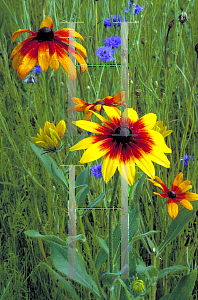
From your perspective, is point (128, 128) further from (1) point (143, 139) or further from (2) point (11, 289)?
(2) point (11, 289)

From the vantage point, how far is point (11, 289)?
0.62m

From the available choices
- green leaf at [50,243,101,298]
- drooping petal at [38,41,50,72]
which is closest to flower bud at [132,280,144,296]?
green leaf at [50,243,101,298]

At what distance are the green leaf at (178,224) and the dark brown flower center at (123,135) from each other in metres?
0.24

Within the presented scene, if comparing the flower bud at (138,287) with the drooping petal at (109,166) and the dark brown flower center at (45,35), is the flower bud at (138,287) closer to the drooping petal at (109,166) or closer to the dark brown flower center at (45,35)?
the drooping petal at (109,166)

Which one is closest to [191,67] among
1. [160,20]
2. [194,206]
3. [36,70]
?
[160,20]

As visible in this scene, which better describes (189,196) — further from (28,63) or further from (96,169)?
(28,63)

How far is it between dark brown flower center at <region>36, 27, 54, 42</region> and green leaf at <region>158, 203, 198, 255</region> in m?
0.35

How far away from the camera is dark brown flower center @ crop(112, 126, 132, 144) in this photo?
336 millimetres

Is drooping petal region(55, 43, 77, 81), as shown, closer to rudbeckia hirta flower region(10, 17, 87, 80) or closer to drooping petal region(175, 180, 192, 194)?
rudbeckia hirta flower region(10, 17, 87, 80)

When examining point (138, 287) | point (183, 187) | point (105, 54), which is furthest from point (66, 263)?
point (105, 54)

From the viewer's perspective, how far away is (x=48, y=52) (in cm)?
40

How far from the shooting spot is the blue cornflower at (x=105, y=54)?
18.2 inches

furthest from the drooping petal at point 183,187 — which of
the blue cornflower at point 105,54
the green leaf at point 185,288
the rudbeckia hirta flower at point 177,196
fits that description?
the blue cornflower at point 105,54

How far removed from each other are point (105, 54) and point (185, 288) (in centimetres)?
39
